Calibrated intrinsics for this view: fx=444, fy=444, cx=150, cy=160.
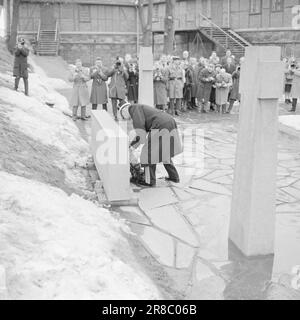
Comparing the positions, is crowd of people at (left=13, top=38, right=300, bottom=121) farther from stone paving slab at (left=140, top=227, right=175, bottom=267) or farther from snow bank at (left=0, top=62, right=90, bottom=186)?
stone paving slab at (left=140, top=227, right=175, bottom=267)

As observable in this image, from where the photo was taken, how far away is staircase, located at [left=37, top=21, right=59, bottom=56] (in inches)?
1177

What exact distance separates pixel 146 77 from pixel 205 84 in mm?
3229

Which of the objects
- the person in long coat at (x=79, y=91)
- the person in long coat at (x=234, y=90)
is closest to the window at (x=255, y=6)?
the person in long coat at (x=234, y=90)

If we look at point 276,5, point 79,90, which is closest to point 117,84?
point 79,90

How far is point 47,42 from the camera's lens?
100ft

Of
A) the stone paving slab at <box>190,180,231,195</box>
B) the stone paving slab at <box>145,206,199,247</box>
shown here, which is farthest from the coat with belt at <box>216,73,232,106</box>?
the stone paving slab at <box>145,206,199,247</box>

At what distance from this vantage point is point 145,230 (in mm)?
5828

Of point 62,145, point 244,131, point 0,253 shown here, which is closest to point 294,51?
point 62,145

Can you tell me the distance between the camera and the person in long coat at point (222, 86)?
14797mm

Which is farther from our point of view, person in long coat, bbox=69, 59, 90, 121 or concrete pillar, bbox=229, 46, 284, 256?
person in long coat, bbox=69, 59, 90, 121

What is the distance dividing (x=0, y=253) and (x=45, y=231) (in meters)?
0.68

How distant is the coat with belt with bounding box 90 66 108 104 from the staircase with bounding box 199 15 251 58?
1658 centimetres

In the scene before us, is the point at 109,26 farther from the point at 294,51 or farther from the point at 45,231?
Answer: the point at 45,231

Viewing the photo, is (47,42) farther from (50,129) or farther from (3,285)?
(3,285)
